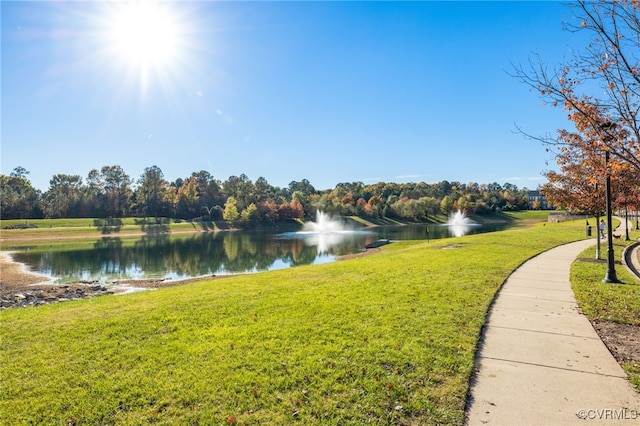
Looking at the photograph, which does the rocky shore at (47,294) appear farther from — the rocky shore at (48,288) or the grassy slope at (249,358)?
the grassy slope at (249,358)

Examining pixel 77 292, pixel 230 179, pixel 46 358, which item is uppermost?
pixel 230 179

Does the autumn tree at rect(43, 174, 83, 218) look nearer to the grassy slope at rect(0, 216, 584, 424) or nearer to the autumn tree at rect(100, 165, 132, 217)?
the autumn tree at rect(100, 165, 132, 217)

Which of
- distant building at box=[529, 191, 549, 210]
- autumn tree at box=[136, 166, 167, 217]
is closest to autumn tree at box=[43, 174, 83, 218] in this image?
autumn tree at box=[136, 166, 167, 217]

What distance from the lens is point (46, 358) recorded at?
572cm

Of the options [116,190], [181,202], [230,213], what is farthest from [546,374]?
[116,190]

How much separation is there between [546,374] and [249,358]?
419cm

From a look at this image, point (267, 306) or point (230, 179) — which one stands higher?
point (230, 179)

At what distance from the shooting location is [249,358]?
17.8 ft

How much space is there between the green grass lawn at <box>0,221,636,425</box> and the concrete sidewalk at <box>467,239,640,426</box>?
0.92 ft

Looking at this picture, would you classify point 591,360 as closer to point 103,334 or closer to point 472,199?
point 103,334

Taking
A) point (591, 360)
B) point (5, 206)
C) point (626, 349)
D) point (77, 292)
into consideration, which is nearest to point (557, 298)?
point (626, 349)

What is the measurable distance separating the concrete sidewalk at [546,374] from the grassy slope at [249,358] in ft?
0.95

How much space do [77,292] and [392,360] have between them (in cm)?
1802

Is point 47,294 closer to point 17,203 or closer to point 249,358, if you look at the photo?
point 249,358
